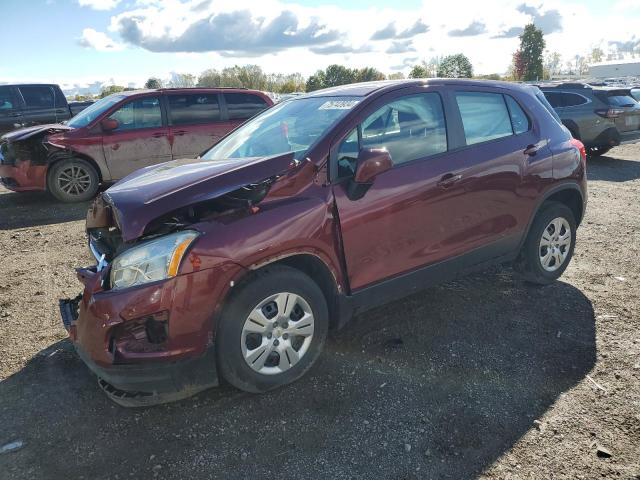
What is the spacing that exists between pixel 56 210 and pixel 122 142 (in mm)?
1500

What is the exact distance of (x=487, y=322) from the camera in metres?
3.87

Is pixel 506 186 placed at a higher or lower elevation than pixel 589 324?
higher

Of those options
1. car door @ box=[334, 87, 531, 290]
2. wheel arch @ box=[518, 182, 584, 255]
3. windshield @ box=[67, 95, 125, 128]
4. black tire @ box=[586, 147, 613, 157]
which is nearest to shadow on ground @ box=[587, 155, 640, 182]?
black tire @ box=[586, 147, 613, 157]

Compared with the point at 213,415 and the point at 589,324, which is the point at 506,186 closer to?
the point at 589,324

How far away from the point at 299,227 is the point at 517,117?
94.4 inches

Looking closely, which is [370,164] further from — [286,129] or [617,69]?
[617,69]

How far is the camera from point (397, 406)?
2900 millimetres

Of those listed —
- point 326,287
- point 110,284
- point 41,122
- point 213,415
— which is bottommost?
point 213,415

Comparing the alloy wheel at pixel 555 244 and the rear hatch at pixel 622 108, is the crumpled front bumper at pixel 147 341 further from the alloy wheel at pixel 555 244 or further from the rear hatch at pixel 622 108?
the rear hatch at pixel 622 108

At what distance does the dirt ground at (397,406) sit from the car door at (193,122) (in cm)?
465

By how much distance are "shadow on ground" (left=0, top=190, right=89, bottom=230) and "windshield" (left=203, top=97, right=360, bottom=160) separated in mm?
4298

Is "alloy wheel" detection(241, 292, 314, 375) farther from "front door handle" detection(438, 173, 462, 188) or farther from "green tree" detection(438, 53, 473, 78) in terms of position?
"green tree" detection(438, 53, 473, 78)

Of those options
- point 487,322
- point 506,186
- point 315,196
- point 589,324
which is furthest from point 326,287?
point 589,324

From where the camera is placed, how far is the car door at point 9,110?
38.8 feet
